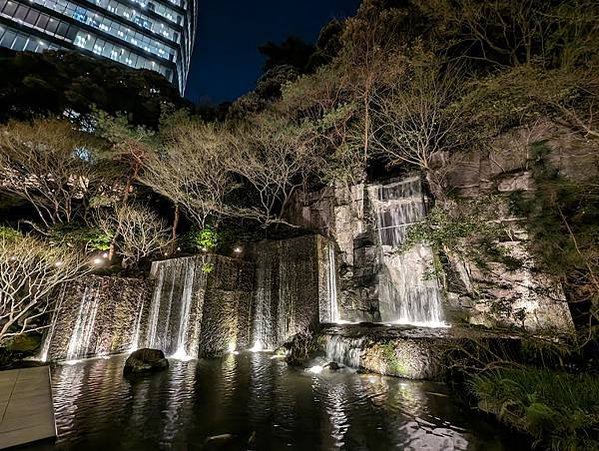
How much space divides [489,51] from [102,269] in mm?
19010

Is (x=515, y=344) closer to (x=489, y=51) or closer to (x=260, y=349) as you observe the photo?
(x=260, y=349)

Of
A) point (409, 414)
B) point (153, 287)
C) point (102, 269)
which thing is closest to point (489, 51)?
point (409, 414)

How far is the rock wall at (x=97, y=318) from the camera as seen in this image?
933 centimetres

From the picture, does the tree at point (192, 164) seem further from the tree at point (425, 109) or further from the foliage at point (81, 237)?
the tree at point (425, 109)

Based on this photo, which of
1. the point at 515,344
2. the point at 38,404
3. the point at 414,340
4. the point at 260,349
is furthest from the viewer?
the point at 260,349

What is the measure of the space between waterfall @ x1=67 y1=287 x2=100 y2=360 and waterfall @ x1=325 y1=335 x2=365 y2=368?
8026 mm

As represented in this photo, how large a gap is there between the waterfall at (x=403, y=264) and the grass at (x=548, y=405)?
5932mm

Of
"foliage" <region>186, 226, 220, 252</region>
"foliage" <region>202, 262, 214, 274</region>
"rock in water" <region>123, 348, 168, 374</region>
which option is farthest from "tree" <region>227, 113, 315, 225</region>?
"rock in water" <region>123, 348, 168, 374</region>

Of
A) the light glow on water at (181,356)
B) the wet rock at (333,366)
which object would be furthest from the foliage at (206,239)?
the wet rock at (333,366)

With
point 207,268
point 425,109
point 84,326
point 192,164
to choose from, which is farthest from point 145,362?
point 425,109

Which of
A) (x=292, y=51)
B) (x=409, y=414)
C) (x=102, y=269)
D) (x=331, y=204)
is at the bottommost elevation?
(x=409, y=414)

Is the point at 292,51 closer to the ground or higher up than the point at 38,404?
higher up

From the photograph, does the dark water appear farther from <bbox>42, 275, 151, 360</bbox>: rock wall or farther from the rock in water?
<bbox>42, 275, 151, 360</bbox>: rock wall

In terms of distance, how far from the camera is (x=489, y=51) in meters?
13.0
